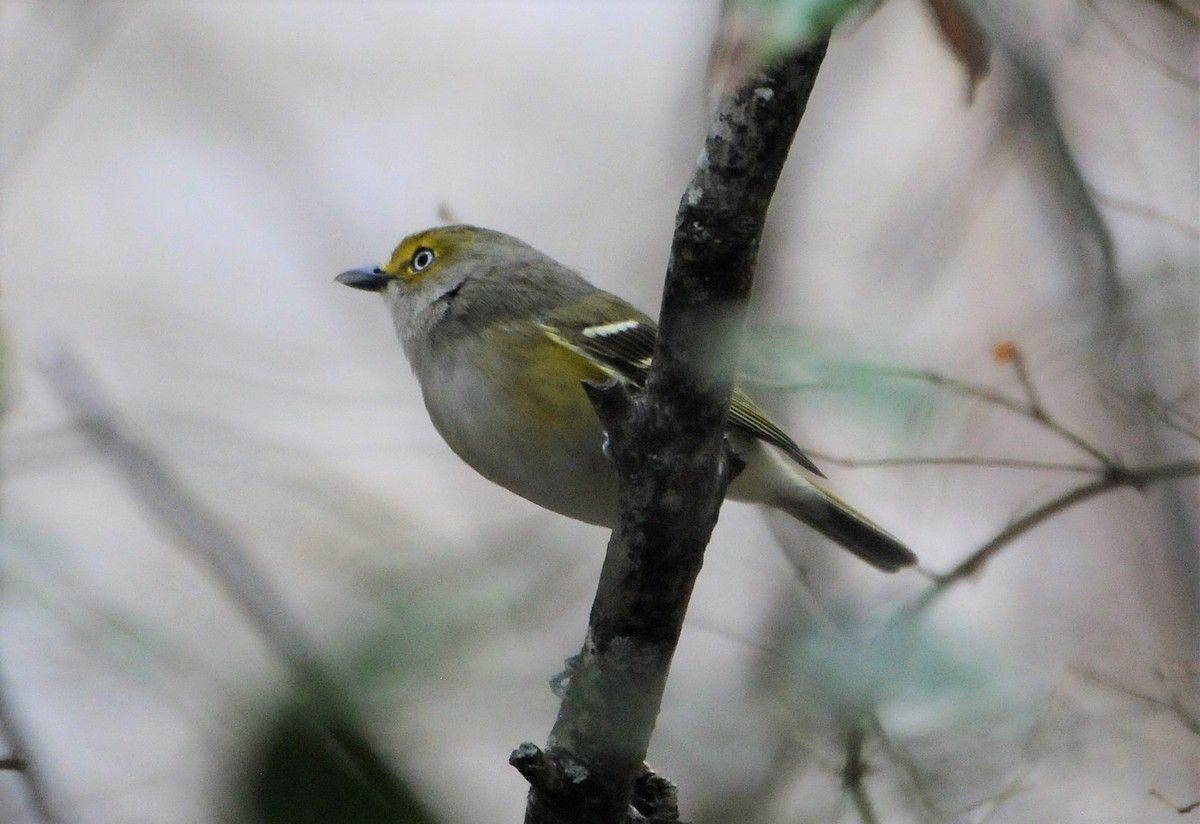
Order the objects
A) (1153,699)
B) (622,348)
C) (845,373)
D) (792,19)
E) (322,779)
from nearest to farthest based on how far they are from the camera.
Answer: (792,19), (322,779), (845,373), (1153,699), (622,348)

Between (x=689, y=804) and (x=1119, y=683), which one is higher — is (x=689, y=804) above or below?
below

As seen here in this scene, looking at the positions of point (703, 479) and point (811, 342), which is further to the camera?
point (703, 479)

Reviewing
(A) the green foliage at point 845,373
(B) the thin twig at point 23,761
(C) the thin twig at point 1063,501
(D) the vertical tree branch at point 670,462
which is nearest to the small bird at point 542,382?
(C) the thin twig at point 1063,501

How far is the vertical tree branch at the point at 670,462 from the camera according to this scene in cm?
225

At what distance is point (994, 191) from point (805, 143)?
1283 millimetres

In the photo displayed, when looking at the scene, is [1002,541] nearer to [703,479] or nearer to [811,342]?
[703,479]

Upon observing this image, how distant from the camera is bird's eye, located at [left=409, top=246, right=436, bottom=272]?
4836mm

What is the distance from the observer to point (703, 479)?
259 centimetres

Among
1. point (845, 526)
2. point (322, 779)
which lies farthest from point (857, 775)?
point (322, 779)

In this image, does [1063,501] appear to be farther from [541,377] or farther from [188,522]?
[188,522]

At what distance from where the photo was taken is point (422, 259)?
4.87 metres

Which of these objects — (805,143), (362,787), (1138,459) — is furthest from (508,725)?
(805,143)

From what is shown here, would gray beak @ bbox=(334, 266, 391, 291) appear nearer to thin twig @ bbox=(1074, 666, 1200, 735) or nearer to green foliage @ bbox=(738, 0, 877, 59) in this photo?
thin twig @ bbox=(1074, 666, 1200, 735)

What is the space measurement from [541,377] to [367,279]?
4.50 ft
